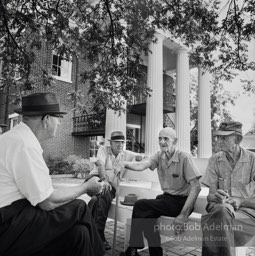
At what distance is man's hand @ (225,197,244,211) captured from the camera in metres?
2.85

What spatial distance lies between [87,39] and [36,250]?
174 inches

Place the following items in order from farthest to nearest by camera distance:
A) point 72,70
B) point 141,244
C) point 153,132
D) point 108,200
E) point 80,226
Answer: point 72,70
point 153,132
point 108,200
point 141,244
point 80,226

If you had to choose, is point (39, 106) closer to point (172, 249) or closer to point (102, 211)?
point (102, 211)

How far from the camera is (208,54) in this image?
5555 millimetres

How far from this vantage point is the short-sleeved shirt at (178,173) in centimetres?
331

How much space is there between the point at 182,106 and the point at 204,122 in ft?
6.57

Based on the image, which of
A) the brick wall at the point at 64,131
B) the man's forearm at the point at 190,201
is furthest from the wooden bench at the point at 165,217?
the brick wall at the point at 64,131

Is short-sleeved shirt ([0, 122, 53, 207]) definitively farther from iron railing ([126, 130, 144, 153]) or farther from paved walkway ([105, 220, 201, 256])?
iron railing ([126, 130, 144, 153])

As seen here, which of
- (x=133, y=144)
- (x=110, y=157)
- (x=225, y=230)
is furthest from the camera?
(x=133, y=144)

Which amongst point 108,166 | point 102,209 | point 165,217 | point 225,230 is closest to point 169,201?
point 165,217

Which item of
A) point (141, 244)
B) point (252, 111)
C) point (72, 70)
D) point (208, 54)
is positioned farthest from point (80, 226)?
point (252, 111)

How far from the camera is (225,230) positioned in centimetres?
251

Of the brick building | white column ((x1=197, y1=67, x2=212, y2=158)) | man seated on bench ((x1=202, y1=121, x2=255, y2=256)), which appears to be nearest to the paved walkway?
man seated on bench ((x1=202, y1=121, x2=255, y2=256))

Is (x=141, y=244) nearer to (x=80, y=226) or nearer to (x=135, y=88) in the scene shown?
(x=80, y=226)
